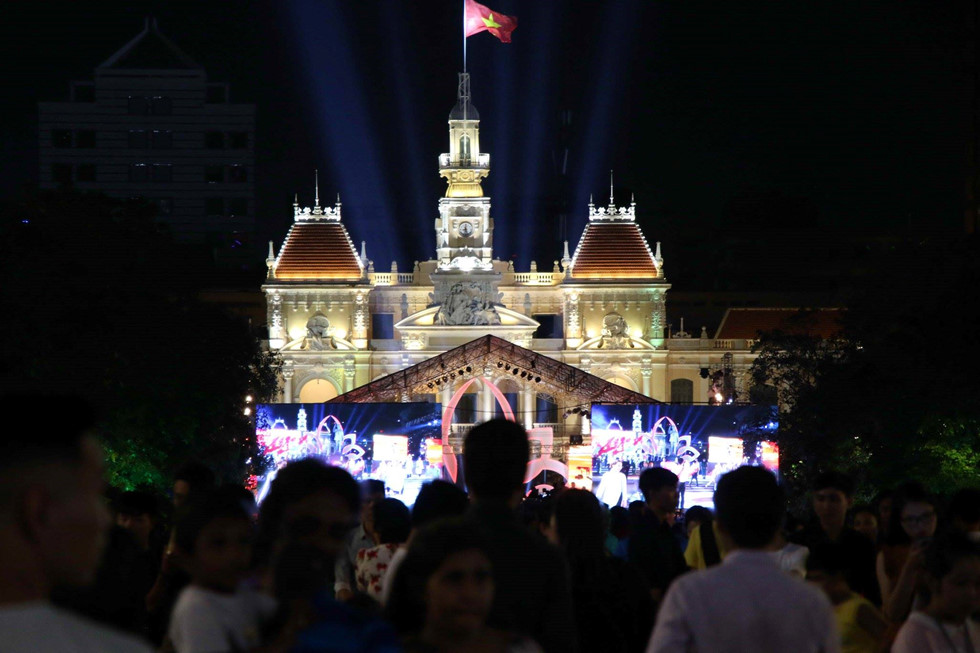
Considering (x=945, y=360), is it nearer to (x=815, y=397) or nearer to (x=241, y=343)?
(x=815, y=397)

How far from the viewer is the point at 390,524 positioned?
1100cm

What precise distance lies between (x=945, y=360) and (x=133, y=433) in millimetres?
17796

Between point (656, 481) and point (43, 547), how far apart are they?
30.6ft

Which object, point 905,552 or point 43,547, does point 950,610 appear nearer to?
point 905,552

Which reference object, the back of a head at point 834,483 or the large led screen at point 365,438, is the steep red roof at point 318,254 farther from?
the back of a head at point 834,483

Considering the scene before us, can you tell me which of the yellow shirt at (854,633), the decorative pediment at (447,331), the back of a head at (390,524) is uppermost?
the decorative pediment at (447,331)

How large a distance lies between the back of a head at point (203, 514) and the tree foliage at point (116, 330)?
1041 inches

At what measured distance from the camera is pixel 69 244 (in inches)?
1516

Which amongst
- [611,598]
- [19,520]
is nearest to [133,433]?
[611,598]

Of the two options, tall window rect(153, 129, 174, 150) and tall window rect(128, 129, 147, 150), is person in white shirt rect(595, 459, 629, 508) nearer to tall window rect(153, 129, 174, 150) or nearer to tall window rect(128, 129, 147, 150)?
tall window rect(153, 129, 174, 150)

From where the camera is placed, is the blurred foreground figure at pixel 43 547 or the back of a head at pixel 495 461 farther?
the back of a head at pixel 495 461

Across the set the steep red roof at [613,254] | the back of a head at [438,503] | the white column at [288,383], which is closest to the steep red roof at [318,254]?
the white column at [288,383]

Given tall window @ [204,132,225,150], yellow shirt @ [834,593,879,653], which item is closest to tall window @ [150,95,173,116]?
tall window @ [204,132,225,150]

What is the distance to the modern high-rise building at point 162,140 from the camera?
10194cm
